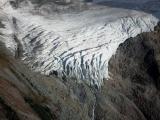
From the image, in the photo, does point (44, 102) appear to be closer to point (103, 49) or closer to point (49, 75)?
point (49, 75)

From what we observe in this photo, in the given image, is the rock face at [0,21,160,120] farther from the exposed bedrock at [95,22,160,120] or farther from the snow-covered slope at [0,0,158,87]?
the snow-covered slope at [0,0,158,87]

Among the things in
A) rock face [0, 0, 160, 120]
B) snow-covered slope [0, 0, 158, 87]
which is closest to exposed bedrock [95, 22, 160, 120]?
rock face [0, 0, 160, 120]

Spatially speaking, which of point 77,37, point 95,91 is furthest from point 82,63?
point 77,37

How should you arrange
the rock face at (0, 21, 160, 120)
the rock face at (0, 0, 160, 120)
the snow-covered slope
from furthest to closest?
the snow-covered slope
the rock face at (0, 0, 160, 120)
the rock face at (0, 21, 160, 120)

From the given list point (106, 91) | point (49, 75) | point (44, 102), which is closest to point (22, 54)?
point (49, 75)

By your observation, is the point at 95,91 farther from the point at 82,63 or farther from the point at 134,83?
the point at 134,83

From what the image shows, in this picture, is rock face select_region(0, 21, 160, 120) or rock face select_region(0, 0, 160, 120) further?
rock face select_region(0, 0, 160, 120)
